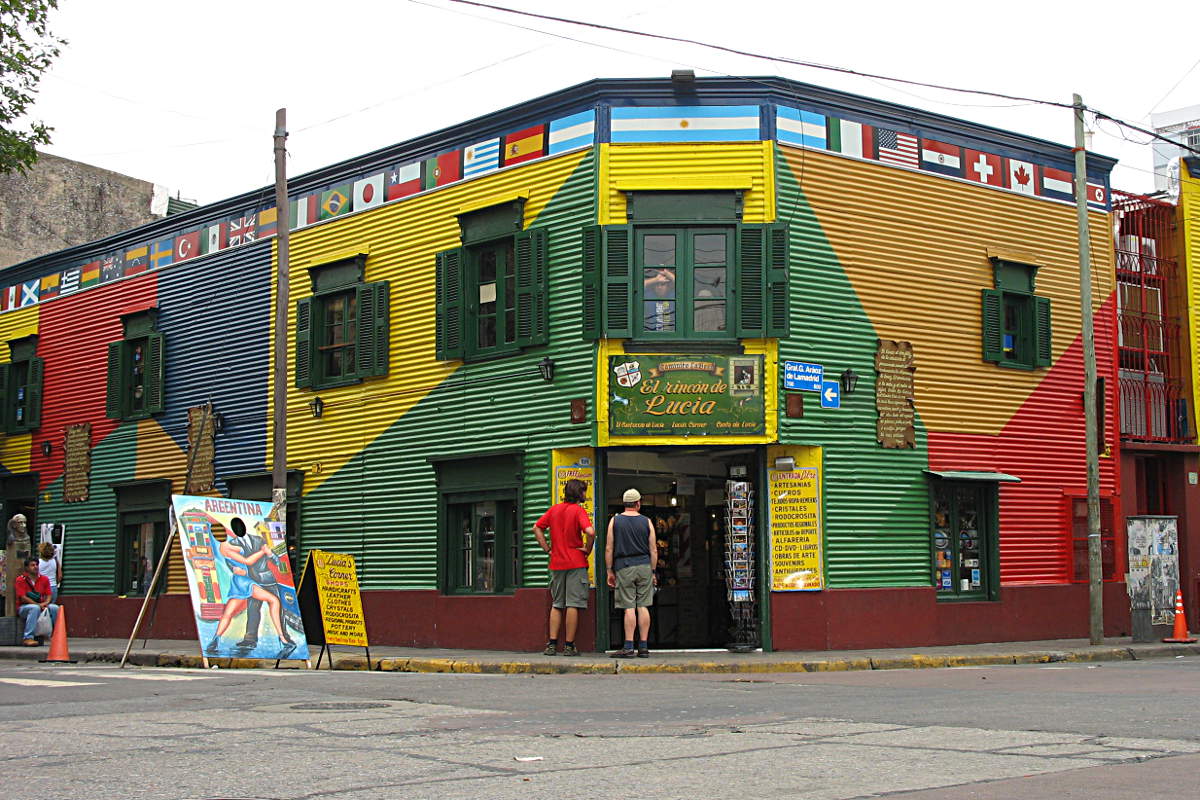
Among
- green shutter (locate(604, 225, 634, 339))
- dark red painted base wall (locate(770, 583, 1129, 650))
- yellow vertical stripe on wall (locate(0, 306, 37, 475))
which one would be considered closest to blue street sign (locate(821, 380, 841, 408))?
dark red painted base wall (locate(770, 583, 1129, 650))

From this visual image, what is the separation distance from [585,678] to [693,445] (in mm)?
4460

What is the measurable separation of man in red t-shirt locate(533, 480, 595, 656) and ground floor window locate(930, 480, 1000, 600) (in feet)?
17.2

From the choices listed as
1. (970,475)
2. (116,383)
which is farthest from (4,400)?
(970,475)

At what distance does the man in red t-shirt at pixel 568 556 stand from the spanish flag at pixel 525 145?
16.3ft

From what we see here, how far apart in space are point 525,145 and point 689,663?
25.9 feet

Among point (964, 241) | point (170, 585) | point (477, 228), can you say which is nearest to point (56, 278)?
point (170, 585)

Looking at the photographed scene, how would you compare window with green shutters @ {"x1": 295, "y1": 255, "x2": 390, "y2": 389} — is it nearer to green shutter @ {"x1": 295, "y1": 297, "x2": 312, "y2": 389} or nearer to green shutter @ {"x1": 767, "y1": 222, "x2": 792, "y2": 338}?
green shutter @ {"x1": 295, "y1": 297, "x2": 312, "y2": 389}

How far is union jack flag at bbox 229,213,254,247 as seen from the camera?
23.6 metres

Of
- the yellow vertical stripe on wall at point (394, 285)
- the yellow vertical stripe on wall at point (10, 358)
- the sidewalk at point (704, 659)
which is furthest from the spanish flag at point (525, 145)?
the yellow vertical stripe on wall at point (10, 358)

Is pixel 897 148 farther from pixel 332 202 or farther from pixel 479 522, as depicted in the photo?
pixel 332 202

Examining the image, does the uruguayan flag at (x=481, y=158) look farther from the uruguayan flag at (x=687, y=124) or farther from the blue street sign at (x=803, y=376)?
the blue street sign at (x=803, y=376)

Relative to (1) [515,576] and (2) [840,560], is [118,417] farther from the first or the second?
(2) [840,560]

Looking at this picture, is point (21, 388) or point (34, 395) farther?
point (21, 388)

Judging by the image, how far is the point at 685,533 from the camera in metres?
19.2
